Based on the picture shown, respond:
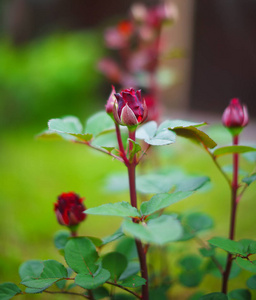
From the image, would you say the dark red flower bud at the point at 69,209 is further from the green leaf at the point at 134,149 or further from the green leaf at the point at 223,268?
the green leaf at the point at 223,268

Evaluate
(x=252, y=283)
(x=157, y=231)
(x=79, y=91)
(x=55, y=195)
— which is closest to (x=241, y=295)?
(x=252, y=283)

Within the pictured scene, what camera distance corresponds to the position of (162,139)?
0.39m

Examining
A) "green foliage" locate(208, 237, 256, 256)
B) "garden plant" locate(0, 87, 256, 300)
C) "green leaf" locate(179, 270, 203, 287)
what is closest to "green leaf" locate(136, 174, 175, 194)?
"garden plant" locate(0, 87, 256, 300)

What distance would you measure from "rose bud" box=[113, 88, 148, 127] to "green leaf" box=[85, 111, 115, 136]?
3.1 inches

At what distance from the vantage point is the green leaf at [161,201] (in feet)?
1.16

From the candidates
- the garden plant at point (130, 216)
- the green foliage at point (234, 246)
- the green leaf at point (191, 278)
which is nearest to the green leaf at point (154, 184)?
the garden plant at point (130, 216)

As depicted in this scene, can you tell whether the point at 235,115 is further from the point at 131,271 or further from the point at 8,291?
the point at 8,291

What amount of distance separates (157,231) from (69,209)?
217 millimetres

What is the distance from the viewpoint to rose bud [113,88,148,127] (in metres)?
0.39

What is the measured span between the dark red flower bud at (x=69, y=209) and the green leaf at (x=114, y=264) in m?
0.08

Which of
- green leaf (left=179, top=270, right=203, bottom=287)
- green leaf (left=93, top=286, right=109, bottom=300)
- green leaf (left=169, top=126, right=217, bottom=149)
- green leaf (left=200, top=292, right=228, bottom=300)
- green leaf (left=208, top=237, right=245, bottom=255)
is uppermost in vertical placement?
green leaf (left=169, top=126, right=217, bottom=149)

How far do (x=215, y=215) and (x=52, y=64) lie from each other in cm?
246

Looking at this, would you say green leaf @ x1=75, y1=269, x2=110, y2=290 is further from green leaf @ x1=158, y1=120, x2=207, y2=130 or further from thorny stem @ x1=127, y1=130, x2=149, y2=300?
green leaf @ x1=158, y1=120, x2=207, y2=130

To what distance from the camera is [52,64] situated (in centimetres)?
322
